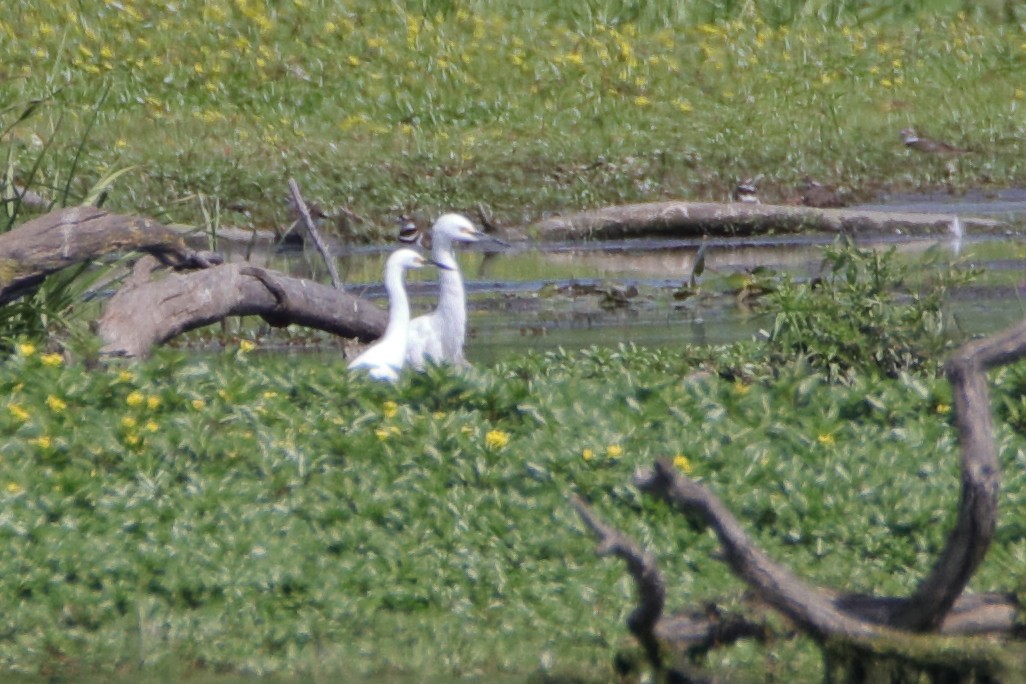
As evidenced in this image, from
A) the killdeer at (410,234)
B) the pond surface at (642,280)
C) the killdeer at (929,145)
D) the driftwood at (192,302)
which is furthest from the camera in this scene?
the killdeer at (929,145)

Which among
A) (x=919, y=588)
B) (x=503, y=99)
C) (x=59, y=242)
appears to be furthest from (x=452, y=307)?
(x=503, y=99)

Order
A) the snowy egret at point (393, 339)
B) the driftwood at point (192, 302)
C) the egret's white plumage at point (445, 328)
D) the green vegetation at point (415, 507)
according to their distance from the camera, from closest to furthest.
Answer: the green vegetation at point (415, 507) → the driftwood at point (192, 302) → the snowy egret at point (393, 339) → the egret's white plumage at point (445, 328)

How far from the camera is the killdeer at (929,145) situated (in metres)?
19.3

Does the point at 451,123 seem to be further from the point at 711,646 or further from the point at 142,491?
the point at 711,646

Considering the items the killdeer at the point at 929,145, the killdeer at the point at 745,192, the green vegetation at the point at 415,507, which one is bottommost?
the green vegetation at the point at 415,507

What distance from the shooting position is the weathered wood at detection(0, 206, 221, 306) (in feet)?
23.4

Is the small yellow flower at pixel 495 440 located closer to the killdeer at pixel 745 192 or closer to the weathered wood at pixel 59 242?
the weathered wood at pixel 59 242

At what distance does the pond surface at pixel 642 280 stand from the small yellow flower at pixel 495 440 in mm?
3877

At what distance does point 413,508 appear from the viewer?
5820mm

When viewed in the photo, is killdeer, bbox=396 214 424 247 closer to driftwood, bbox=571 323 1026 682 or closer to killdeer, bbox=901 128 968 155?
killdeer, bbox=901 128 968 155

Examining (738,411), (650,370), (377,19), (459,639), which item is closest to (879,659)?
(459,639)

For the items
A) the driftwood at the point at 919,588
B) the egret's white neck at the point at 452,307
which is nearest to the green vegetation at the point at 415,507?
the driftwood at the point at 919,588

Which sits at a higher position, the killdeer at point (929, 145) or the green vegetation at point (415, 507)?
the killdeer at point (929, 145)

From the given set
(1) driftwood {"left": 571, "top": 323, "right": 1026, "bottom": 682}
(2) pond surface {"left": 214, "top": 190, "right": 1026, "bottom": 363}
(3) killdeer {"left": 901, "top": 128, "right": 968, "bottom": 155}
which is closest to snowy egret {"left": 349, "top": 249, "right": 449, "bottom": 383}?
(2) pond surface {"left": 214, "top": 190, "right": 1026, "bottom": 363}
